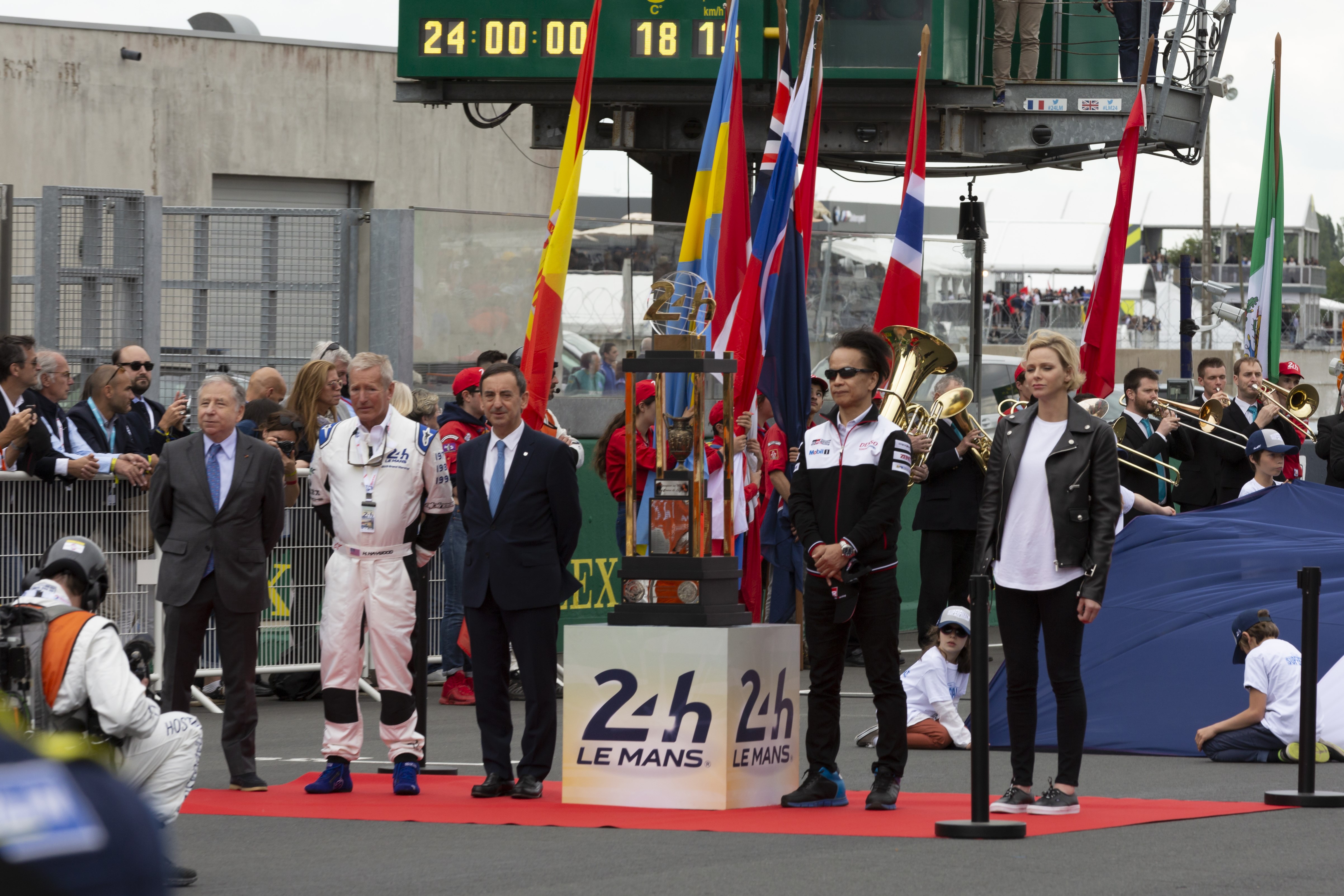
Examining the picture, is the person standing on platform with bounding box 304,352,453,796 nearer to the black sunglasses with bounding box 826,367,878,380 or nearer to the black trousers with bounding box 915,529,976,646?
the black sunglasses with bounding box 826,367,878,380

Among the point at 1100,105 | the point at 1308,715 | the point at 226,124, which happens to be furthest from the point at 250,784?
the point at 226,124

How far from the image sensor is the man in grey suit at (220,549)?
805 centimetres

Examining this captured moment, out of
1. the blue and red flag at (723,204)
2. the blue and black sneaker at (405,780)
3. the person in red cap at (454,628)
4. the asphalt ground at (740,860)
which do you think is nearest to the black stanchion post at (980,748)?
the asphalt ground at (740,860)

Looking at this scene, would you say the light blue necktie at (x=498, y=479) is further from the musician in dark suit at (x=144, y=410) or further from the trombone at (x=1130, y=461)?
the trombone at (x=1130, y=461)

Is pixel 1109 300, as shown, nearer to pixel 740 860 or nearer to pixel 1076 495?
pixel 1076 495

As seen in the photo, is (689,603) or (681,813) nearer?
(681,813)

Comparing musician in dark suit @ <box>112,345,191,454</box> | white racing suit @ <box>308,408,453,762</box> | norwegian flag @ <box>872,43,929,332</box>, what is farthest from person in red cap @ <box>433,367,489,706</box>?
white racing suit @ <box>308,408,453,762</box>

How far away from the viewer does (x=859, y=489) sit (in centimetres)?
744

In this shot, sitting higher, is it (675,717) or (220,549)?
(220,549)

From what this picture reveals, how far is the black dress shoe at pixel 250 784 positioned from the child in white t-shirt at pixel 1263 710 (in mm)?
4709

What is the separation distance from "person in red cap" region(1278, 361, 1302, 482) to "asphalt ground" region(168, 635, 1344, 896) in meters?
5.72

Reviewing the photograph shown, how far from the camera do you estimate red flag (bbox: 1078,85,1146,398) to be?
12.5m

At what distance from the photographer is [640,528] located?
8273 mm

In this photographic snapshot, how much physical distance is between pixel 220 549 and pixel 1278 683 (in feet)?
17.0
